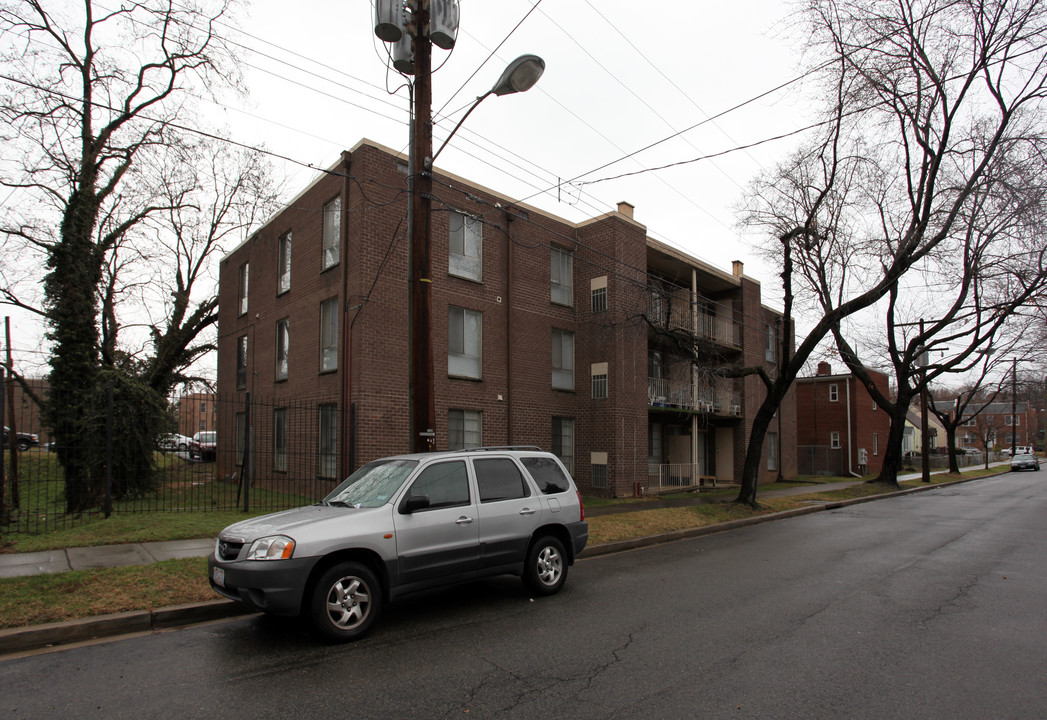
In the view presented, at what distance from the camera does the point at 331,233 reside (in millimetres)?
16391

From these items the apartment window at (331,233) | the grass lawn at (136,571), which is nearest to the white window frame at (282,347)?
the apartment window at (331,233)

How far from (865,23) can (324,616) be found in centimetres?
1745

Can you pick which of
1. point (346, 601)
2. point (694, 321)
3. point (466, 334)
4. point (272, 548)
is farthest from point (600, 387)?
point (272, 548)

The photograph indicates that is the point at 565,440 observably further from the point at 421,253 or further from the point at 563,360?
the point at 421,253

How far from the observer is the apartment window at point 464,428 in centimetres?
1655

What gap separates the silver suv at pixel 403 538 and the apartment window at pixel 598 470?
457 inches

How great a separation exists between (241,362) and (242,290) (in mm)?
2654

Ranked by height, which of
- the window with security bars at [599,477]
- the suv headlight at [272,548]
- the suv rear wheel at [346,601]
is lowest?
the window with security bars at [599,477]

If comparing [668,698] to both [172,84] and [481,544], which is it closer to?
[481,544]

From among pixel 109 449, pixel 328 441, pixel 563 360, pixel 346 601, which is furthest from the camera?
pixel 563 360

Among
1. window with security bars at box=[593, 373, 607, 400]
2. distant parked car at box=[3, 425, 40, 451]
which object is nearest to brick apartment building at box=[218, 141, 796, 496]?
window with security bars at box=[593, 373, 607, 400]

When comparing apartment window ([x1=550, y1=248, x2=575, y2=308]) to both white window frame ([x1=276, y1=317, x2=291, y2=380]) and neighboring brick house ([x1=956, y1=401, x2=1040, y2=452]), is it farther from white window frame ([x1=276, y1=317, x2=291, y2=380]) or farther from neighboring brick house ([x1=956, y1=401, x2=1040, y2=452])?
neighboring brick house ([x1=956, y1=401, x2=1040, y2=452])

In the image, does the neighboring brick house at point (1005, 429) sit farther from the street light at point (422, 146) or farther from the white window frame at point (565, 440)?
the street light at point (422, 146)

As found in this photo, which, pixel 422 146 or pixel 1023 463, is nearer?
pixel 422 146
